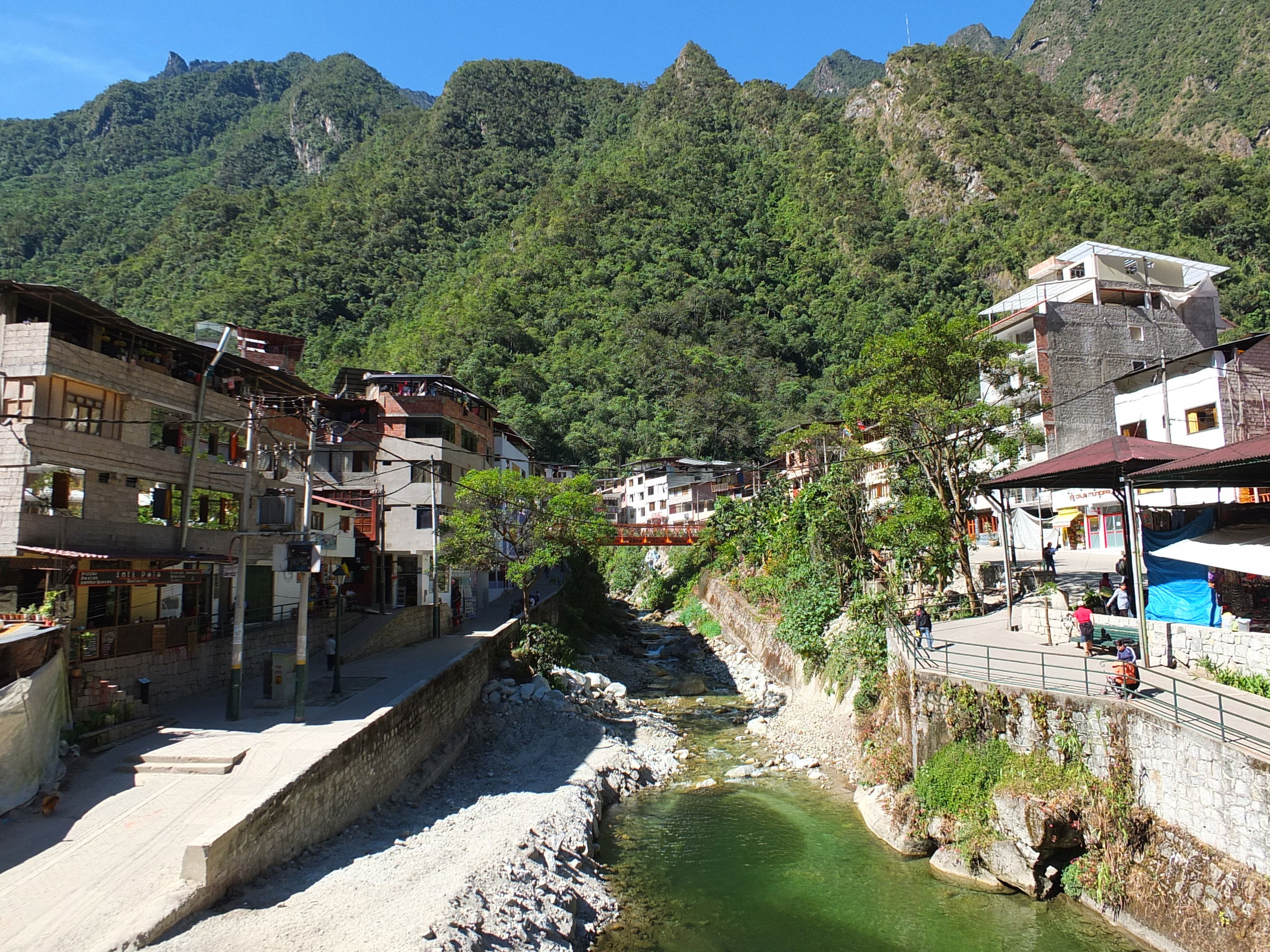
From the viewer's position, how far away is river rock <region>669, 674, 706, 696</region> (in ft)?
98.8

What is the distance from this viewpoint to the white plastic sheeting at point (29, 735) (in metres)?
11.6

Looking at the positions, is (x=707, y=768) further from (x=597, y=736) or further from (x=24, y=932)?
(x=24, y=932)

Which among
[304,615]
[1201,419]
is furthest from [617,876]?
[1201,419]

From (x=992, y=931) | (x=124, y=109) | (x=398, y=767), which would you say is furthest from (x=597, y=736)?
(x=124, y=109)

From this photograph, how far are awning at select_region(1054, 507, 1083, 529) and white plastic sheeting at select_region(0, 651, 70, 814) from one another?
4080 centimetres

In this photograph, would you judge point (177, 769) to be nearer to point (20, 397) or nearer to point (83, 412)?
point (20, 397)

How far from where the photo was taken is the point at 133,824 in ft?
37.7

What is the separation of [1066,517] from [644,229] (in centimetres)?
8243

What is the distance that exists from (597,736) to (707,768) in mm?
3517

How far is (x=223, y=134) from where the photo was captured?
16175 centimetres

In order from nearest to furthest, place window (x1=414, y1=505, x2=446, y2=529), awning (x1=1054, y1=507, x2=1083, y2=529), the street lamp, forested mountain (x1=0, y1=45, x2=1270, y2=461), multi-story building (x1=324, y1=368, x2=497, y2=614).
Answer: the street lamp, multi-story building (x1=324, y1=368, x2=497, y2=614), window (x1=414, y1=505, x2=446, y2=529), awning (x1=1054, y1=507, x2=1083, y2=529), forested mountain (x1=0, y1=45, x2=1270, y2=461)

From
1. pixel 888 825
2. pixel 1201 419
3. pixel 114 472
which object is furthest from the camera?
pixel 1201 419

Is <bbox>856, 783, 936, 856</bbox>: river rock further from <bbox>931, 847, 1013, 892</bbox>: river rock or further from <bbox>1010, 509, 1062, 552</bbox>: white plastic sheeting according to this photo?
<bbox>1010, 509, 1062, 552</bbox>: white plastic sheeting

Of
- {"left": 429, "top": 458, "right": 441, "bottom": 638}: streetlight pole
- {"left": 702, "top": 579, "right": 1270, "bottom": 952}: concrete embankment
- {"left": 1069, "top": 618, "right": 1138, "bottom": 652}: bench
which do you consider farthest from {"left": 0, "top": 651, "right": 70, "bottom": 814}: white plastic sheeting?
{"left": 1069, "top": 618, "right": 1138, "bottom": 652}: bench
